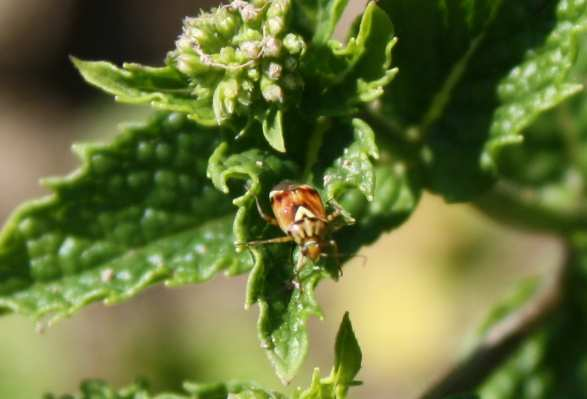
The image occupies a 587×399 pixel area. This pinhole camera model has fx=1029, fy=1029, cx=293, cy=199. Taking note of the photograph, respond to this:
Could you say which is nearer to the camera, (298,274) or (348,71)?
(298,274)

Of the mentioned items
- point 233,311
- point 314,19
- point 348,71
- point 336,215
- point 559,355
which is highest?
point 233,311

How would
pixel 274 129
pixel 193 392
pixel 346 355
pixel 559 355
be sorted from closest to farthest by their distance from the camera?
pixel 346 355, pixel 274 129, pixel 193 392, pixel 559 355

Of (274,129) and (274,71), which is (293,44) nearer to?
(274,71)

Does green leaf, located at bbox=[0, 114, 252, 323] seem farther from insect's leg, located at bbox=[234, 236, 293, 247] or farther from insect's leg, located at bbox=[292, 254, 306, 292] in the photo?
insect's leg, located at bbox=[292, 254, 306, 292]

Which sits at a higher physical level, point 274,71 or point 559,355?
point 274,71

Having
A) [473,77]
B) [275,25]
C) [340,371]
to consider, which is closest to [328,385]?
[340,371]

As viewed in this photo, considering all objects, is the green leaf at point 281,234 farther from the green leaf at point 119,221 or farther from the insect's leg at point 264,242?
the green leaf at point 119,221

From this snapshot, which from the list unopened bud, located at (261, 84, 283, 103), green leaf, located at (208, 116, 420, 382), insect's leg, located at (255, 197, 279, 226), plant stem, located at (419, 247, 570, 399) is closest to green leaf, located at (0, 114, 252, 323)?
green leaf, located at (208, 116, 420, 382)
